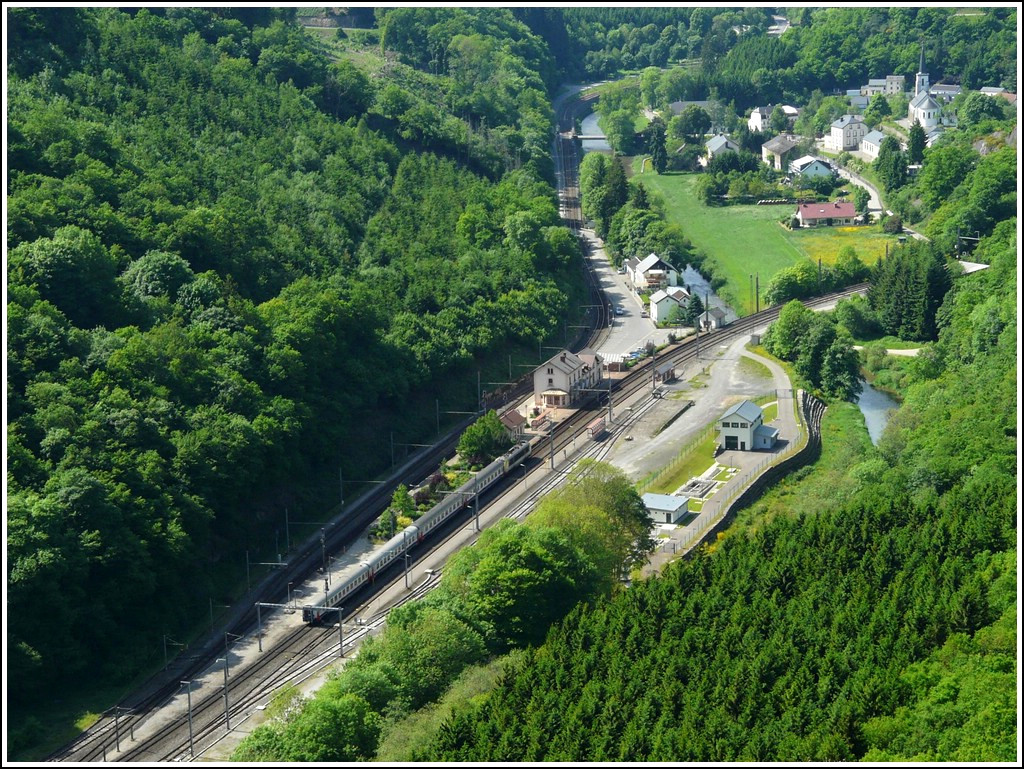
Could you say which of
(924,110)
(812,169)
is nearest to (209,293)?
(812,169)

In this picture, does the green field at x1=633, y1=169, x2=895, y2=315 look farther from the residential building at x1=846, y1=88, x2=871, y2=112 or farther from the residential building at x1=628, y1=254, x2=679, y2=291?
the residential building at x1=846, y1=88, x2=871, y2=112

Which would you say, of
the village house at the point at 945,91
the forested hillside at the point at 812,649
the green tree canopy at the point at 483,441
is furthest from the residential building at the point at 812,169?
the forested hillside at the point at 812,649

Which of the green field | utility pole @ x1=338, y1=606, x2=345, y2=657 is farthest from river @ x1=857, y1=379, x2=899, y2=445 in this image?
utility pole @ x1=338, y1=606, x2=345, y2=657

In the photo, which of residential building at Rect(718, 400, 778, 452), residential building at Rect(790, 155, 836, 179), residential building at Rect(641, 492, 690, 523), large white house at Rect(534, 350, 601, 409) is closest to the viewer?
residential building at Rect(641, 492, 690, 523)

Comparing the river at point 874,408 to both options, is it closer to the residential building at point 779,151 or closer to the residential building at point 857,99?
the residential building at point 779,151

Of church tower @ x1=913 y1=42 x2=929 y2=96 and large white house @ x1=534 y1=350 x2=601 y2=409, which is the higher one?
large white house @ x1=534 y1=350 x2=601 y2=409

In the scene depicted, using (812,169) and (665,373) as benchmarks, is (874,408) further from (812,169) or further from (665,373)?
(812,169)

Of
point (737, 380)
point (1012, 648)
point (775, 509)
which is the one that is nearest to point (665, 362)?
point (737, 380)
